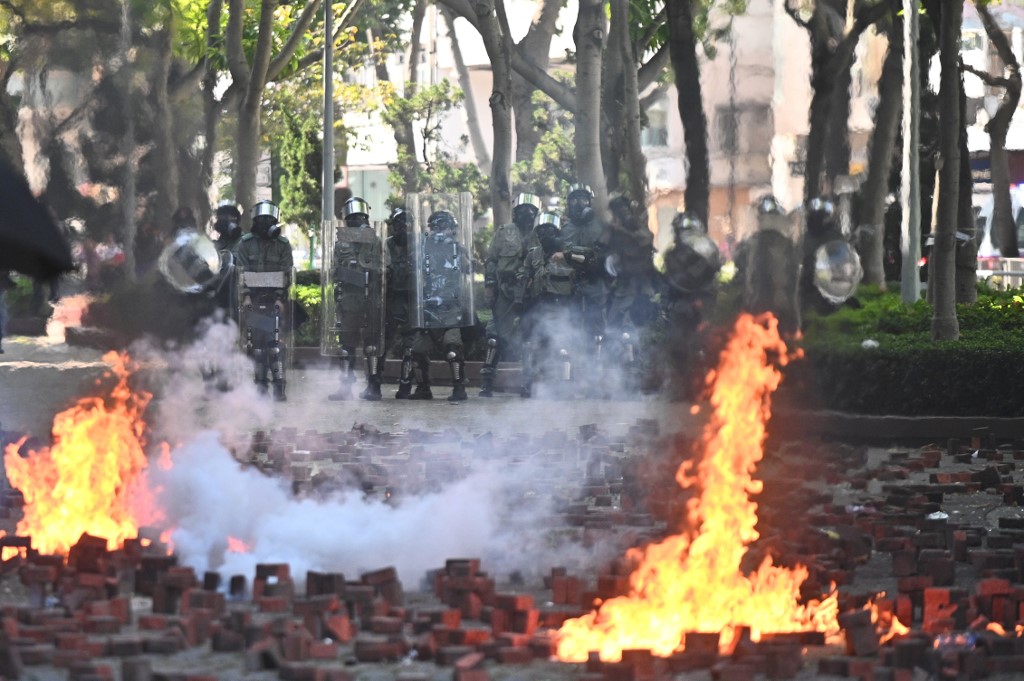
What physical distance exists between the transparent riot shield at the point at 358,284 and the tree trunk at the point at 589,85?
333cm

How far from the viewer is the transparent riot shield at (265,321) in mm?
16781

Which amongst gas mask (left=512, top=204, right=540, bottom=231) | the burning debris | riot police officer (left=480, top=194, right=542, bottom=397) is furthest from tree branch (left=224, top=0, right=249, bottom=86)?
the burning debris

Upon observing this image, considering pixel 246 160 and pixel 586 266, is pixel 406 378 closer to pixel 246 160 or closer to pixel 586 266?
pixel 586 266

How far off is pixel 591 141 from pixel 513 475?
11.3m

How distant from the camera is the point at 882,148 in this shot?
22.1 ft

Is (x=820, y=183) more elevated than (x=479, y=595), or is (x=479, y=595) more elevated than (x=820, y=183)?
(x=820, y=183)

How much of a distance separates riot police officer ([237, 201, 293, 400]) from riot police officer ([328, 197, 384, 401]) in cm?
116

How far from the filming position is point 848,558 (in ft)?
24.2

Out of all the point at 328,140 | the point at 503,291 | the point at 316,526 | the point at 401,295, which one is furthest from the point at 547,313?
the point at 328,140

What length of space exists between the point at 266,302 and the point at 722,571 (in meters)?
11.1

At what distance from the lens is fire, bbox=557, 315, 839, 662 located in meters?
5.87

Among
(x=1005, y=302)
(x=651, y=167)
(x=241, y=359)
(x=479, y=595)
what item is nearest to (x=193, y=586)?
(x=479, y=595)

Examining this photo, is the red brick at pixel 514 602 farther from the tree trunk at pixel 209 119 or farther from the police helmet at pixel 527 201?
the police helmet at pixel 527 201

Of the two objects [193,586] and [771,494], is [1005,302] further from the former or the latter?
[193,586]
